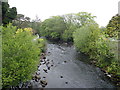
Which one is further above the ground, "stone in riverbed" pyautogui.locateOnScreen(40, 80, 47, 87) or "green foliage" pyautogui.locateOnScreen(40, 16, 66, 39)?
"green foliage" pyautogui.locateOnScreen(40, 16, 66, 39)

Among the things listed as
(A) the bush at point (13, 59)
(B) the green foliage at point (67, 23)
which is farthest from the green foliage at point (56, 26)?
(A) the bush at point (13, 59)

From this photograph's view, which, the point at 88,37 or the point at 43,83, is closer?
the point at 43,83

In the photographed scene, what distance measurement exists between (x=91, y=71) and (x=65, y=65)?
376cm

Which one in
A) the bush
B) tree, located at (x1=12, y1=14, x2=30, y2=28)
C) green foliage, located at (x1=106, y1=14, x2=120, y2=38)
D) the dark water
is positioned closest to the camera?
green foliage, located at (x1=106, y1=14, x2=120, y2=38)

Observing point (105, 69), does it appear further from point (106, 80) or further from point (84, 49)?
point (84, 49)

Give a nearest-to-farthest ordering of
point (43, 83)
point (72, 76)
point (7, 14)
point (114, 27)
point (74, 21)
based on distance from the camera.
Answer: point (114, 27) < point (43, 83) < point (72, 76) < point (7, 14) < point (74, 21)

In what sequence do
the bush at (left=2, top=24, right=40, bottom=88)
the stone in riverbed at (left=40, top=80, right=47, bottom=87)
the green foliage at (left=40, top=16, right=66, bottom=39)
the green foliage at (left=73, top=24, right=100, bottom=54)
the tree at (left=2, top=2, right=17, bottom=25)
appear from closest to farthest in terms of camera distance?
the bush at (left=2, top=24, right=40, bottom=88) < the stone in riverbed at (left=40, top=80, right=47, bottom=87) < the green foliage at (left=73, top=24, right=100, bottom=54) < the tree at (left=2, top=2, right=17, bottom=25) < the green foliage at (left=40, top=16, right=66, bottom=39)

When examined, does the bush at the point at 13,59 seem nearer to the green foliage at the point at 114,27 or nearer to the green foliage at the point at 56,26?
the green foliage at the point at 114,27

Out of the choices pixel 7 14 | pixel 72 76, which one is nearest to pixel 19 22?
pixel 7 14

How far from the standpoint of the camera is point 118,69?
9719mm

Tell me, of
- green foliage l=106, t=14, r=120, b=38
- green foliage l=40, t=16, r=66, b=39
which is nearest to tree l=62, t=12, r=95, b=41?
green foliage l=40, t=16, r=66, b=39

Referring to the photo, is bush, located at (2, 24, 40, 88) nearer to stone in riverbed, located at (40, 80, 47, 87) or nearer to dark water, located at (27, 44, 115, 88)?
stone in riverbed, located at (40, 80, 47, 87)

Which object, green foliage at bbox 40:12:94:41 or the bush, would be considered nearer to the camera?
the bush

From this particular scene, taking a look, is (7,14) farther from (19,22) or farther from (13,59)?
(13,59)
